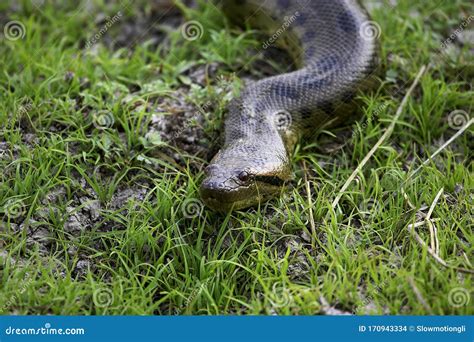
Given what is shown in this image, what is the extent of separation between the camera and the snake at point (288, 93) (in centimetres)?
538

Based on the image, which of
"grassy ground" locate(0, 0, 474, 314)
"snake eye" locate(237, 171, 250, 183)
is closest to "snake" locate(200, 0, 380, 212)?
"snake eye" locate(237, 171, 250, 183)

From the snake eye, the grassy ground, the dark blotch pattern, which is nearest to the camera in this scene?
the grassy ground

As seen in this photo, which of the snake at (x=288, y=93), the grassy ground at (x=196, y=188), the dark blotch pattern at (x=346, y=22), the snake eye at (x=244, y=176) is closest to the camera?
the grassy ground at (x=196, y=188)

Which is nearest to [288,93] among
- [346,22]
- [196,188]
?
[346,22]

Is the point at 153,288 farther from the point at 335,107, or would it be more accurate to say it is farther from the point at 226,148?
the point at 335,107

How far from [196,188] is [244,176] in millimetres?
506

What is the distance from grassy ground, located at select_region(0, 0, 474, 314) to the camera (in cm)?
476

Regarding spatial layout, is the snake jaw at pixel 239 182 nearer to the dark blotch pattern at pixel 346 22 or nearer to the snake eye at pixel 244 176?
the snake eye at pixel 244 176

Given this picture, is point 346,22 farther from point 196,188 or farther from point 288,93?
point 196,188

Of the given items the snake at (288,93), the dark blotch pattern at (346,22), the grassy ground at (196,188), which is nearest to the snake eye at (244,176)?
the snake at (288,93)

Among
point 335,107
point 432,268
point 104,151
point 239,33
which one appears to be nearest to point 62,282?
point 104,151

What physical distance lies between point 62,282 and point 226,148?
1905 mm

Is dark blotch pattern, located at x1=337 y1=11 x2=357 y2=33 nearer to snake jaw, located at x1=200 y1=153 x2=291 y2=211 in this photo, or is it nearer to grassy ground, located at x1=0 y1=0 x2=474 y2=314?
grassy ground, located at x1=0 y1=0 x2=474 y2=314

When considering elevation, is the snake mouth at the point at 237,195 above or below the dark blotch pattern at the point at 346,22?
below
